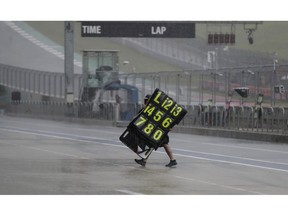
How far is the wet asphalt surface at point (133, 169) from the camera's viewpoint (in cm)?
1606

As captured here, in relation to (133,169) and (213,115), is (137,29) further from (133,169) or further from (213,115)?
(133,169)

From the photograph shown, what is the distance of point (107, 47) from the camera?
8100cm

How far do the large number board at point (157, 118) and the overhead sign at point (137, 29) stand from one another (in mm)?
24323

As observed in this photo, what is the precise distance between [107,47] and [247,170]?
61.3 metres

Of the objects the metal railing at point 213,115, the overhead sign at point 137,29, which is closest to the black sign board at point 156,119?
the metal railing at point 213,115

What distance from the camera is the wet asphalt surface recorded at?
52.7 feet

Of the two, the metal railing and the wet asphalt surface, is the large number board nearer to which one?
the wet asphalt surface

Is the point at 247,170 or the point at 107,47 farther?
the point at 107,47

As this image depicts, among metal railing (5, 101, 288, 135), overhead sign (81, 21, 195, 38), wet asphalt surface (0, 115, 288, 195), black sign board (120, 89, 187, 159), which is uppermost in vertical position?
overhead sign (81, 21, 195, 38)

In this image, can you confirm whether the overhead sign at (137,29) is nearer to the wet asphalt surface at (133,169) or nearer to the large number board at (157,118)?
the wet asphalt surface at (133,169)

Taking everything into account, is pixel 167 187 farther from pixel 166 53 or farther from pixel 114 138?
pixel 166 53

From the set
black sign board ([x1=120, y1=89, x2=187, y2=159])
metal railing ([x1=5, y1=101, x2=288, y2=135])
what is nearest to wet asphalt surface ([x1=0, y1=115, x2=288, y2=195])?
black sign board ([x1=120, y1=89, x2=187, y2=159])

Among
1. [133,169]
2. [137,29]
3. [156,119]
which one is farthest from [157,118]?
[137,29]

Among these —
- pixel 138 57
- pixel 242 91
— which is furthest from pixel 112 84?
pixel 138 57
